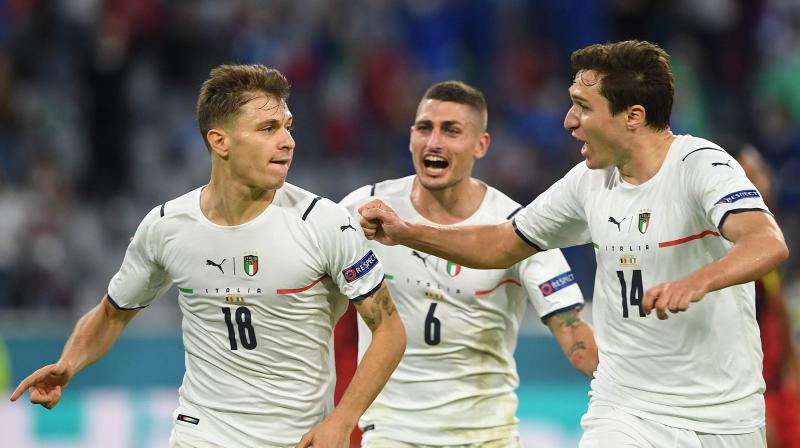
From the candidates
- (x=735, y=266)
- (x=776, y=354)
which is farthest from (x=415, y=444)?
(x=776, y=354)

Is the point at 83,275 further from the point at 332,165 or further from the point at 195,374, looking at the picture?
the point at 195,374

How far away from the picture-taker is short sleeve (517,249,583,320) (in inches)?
235

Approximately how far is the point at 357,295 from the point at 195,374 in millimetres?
802

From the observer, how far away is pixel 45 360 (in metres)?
9.83

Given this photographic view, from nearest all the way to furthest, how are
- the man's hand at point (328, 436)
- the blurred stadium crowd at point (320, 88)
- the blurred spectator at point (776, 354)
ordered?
the man's hand at point (328, 436) → the blurred spectator at point (776, 354) → the blurred stadium crowd at point (320, 88)

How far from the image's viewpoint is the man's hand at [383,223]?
542 cm

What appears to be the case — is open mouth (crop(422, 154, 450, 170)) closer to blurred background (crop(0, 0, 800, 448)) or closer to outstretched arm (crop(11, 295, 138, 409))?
outstretched arm (crop(11, 295, 138, 409))

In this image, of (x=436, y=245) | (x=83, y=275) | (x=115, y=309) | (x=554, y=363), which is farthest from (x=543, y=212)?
(x=83, y=275)

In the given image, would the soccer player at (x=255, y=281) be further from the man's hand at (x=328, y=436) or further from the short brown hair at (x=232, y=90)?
the man's hand at (x=328, y=436)

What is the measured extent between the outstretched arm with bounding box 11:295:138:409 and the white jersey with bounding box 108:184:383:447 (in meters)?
0.44

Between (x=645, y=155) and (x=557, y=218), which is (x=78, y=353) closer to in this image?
(x=557, y=218)

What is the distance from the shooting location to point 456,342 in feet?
19.7

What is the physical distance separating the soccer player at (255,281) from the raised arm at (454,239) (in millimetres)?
362

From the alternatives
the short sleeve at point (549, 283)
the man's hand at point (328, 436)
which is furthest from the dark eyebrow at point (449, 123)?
the man's hand at point (328, 436)
